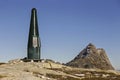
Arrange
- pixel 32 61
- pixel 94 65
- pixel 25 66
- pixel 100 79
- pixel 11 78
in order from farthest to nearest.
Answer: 1. pixel 94 65
2. pixel 32 61
3. pixel 25 66
4. pixel 100 79
5. pixel 11 78

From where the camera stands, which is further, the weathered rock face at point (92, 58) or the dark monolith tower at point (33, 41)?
the weathered rock face at point (92, 58)

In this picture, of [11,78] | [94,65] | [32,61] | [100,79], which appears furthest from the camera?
[94,65]

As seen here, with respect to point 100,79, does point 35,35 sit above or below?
above

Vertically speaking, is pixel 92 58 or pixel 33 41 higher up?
pixel 92 58

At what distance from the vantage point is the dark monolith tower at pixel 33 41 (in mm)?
69250

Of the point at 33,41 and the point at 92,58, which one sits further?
the point at 92,58

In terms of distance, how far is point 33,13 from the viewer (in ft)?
232

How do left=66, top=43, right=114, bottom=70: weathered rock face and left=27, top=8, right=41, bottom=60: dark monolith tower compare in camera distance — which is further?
left=66, top=43, right=114, bottom=70: weathered rock face

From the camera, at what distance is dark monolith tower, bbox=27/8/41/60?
69250 millimetres

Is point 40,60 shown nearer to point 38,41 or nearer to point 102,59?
point 38,41

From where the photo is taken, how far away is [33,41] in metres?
69.2

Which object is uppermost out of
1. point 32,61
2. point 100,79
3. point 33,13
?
point 33,13

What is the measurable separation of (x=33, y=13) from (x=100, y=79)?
81.4 feet

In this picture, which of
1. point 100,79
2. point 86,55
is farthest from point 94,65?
point 100,79
